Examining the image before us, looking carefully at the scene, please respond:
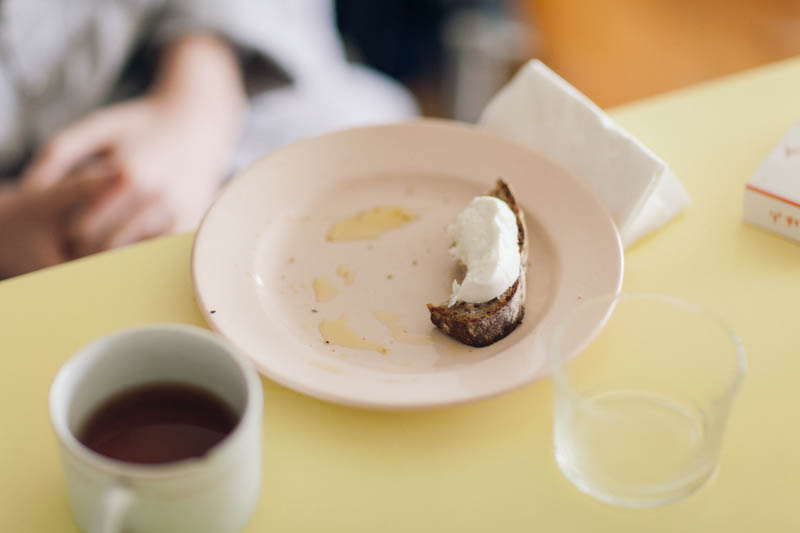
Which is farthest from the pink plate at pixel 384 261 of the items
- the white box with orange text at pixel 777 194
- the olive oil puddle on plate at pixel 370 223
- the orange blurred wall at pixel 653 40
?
the orange blurred wall at pixel 653 40

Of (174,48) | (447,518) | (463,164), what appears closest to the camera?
(447,518)

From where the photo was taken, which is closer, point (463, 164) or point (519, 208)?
point (519, 208)

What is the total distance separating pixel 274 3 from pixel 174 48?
0.60 feet

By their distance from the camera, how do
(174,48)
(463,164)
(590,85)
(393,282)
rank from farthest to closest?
(590,85) < (174,48) < (463,164) < (393,282)

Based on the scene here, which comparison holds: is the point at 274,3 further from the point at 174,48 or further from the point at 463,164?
the point at 463,164

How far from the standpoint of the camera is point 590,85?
222 cm

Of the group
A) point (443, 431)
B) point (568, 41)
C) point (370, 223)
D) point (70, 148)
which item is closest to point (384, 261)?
point (370, 223)

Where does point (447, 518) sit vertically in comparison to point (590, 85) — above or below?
above

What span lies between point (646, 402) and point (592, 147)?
0.31 m

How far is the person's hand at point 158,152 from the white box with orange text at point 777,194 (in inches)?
30.1

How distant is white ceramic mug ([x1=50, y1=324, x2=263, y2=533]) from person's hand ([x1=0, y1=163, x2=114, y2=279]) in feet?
2.12

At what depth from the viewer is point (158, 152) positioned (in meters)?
1.30

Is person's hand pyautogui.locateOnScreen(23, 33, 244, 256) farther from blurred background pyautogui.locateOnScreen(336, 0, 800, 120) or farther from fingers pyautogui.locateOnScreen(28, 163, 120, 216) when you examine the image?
blurred background pyautogui.locateOnScreen(336, 0, 800, 120)

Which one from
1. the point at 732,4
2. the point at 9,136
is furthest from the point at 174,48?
the point at 732,4
